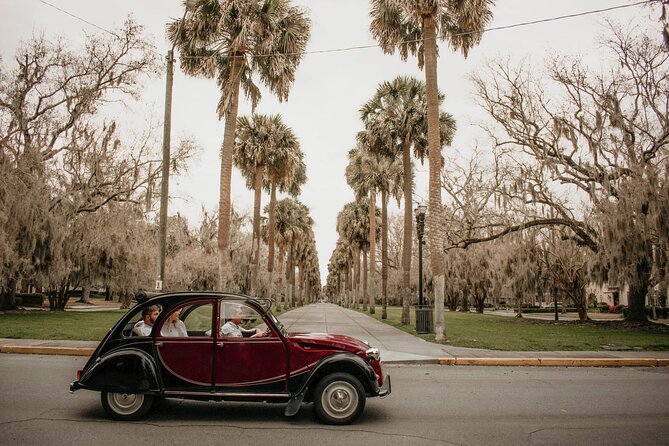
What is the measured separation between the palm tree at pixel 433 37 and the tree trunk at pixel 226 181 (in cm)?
609

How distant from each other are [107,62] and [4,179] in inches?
388

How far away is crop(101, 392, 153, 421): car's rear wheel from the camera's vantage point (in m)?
6.17

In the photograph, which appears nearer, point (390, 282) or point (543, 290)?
point (543, 290)

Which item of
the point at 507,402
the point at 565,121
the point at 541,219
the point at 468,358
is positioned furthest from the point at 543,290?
the point at 507,402

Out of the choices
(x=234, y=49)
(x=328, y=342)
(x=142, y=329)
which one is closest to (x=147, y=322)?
(x=142, y=329)

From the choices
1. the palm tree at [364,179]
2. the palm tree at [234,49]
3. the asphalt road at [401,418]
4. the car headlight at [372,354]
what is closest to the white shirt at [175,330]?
the asphalt road at [401,418]

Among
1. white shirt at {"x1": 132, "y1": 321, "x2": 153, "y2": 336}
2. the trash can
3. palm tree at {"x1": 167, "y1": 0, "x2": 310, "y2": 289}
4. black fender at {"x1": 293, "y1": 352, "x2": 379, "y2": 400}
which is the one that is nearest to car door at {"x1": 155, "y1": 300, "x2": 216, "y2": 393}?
white shirt at {"x1": 132, "y1": 321, "x2": 153, "y2": 336}

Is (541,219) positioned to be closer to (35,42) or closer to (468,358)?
(468,358)

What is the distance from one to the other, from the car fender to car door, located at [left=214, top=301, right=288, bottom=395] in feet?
1.10

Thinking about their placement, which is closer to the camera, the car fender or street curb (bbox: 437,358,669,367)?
the car fender

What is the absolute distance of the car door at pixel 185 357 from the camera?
241 inches

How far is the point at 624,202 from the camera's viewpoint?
19.7 meters

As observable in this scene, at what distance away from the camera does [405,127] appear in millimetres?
23906

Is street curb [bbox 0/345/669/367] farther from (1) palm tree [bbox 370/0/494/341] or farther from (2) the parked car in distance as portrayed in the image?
(2) the parked car in distance
